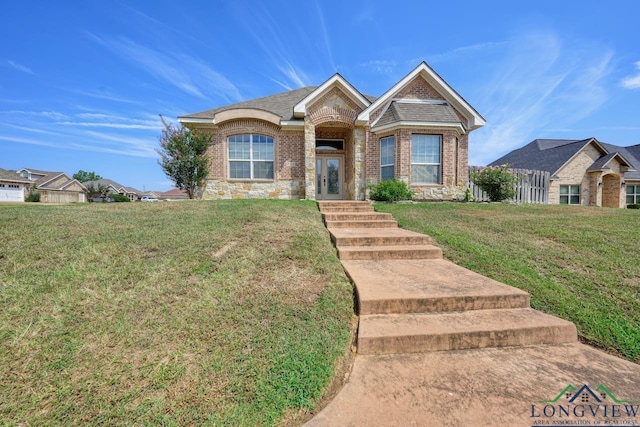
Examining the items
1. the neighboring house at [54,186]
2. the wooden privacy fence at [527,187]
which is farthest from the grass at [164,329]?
the neighboring house at [54,186]

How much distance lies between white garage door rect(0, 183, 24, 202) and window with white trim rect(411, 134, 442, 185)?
46.8 metres

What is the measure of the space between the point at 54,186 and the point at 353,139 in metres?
54.3

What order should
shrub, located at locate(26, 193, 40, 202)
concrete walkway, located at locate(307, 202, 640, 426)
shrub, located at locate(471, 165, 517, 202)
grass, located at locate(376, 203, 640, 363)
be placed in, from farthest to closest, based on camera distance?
shrub, located at locate(26, 193, 40, 202) < shrub, located at locate(471, 165, 517, 202) < grass, located at locate(376, 203, 640, 363) < concrete walkway, located at locate(307, 202, 640, 426)

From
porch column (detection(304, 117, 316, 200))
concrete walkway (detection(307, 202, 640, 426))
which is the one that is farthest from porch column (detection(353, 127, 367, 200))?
concrete walkway (detection(307, 202, 640, 426))

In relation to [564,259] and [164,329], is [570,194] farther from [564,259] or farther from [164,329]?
[164,329]

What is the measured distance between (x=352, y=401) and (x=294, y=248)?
9.08 ft

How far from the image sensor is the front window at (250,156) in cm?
1244

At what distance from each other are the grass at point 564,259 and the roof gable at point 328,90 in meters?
6.58

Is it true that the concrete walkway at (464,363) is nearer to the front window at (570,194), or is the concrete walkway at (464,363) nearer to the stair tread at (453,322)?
the stair tread at (453,322)

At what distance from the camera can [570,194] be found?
761 inches

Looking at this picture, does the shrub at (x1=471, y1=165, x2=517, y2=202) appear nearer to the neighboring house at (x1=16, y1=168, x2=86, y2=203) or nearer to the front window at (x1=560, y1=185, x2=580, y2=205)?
the front window at (x1=560, y1=185, x2=580, y2=205)

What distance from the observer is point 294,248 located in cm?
457

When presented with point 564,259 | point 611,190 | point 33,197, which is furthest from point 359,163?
point 33,197

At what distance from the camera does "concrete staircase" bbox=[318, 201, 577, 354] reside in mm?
2695
